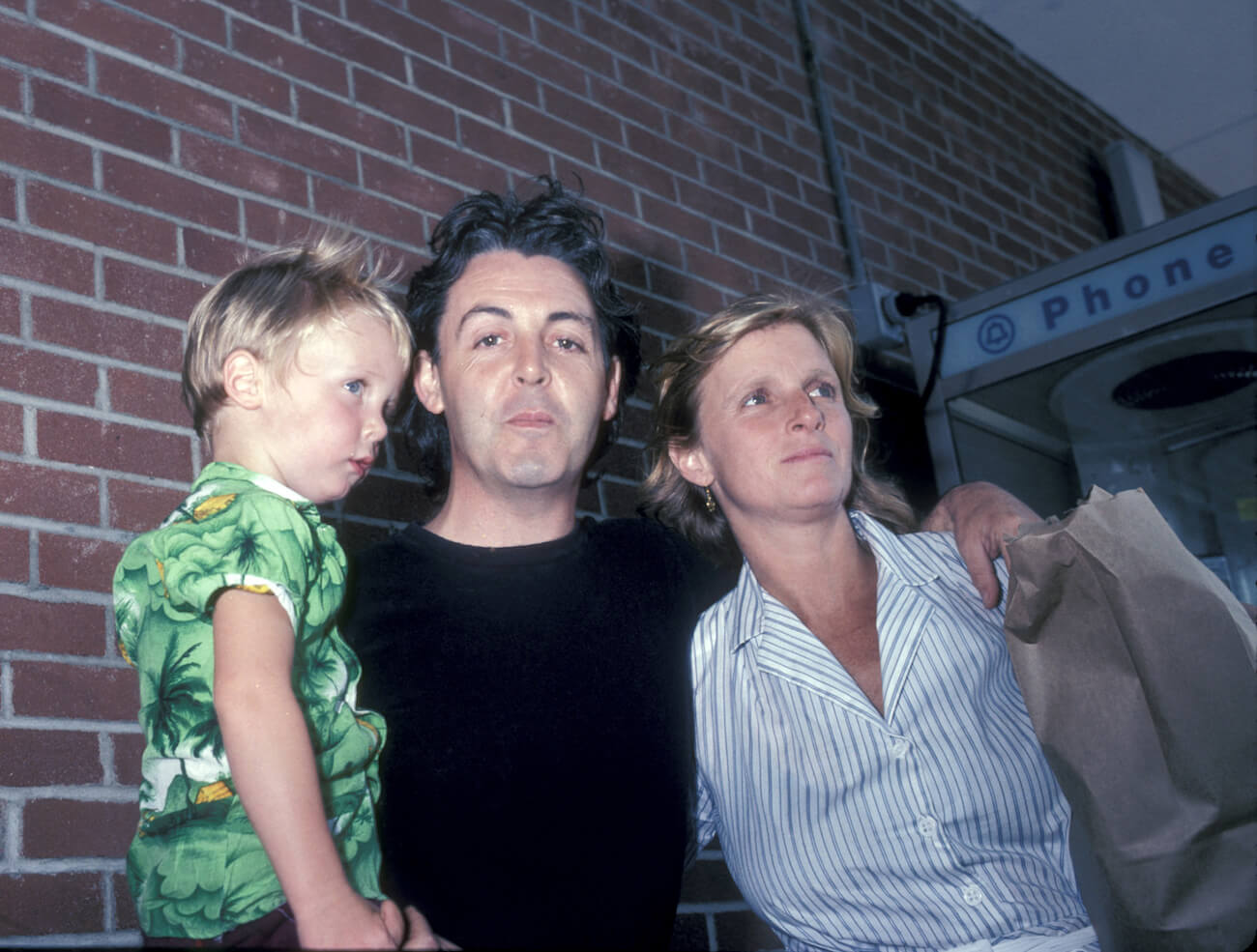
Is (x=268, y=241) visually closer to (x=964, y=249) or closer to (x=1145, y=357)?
(x=1145, y=357)

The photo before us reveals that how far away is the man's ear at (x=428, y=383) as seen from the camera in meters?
2.01

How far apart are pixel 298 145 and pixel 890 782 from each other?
151 centimetres

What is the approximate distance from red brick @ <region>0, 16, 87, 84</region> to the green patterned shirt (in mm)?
872

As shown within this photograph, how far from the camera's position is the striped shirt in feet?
5.39

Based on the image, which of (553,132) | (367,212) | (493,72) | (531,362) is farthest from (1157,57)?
(531,362)

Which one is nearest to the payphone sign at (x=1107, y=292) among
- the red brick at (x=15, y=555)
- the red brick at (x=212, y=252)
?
the red brick at (x=212, y=252)

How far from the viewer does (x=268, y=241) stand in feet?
6.66

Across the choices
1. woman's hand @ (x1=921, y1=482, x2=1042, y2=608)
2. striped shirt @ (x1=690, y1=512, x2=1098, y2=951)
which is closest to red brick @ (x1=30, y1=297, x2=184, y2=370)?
striped shirt @ (x1=690, y1=512, x2=1098, y2=951)

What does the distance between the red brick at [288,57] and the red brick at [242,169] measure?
0.21 m

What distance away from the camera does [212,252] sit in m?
1.95

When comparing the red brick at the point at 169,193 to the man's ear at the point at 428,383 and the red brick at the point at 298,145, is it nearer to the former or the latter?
the red brick at the point at 298,145

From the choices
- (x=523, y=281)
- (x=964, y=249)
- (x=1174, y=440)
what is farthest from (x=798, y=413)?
(x=964, y=249)

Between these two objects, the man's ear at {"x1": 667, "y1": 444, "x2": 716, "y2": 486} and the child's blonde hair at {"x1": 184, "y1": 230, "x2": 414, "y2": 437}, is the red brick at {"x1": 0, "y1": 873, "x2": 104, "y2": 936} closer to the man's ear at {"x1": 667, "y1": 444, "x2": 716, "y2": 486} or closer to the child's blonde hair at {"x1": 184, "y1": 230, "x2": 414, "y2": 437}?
the child's blonde hair at {"x1": 184, "y1": 230, "x2": 414, "y2": 437}

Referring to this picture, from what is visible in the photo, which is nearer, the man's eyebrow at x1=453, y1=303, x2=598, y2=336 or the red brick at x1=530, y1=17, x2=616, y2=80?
the man's eyebrow at x1=453, y1=303, x2=598, y2=336
